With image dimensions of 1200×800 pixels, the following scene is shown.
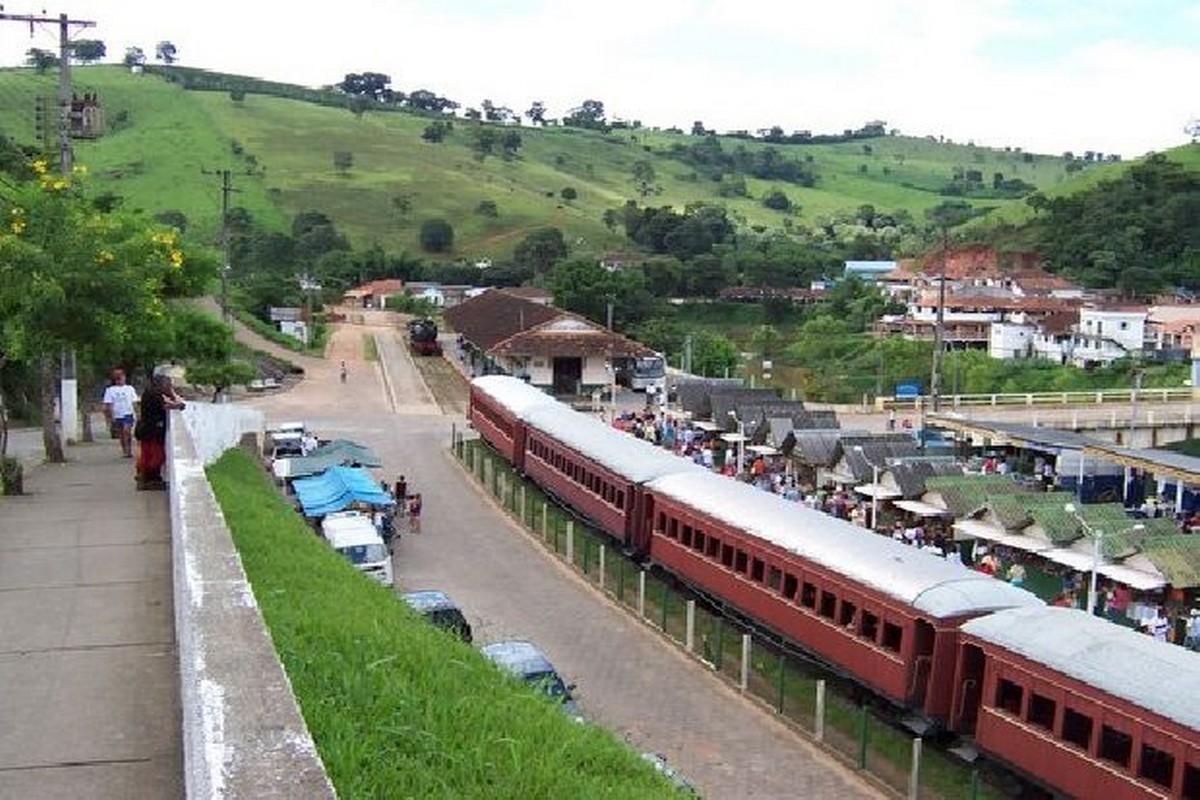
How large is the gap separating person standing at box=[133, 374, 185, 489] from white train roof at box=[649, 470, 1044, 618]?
26.6ft

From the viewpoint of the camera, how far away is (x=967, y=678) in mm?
13695

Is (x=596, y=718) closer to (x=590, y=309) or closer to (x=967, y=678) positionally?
(x=967, y=678)

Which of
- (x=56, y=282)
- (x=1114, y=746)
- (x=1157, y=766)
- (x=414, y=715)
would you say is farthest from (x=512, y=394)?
(x=414, y=715)

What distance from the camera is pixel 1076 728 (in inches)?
473

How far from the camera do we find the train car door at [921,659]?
14102mm

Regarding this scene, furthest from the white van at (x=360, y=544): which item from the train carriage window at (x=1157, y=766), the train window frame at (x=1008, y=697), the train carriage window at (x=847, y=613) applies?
the train carriage window at (x=1157, y=766)

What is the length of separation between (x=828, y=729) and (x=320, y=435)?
87.9ft

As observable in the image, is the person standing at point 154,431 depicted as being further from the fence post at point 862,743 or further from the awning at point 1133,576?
the awning at point 1133,576

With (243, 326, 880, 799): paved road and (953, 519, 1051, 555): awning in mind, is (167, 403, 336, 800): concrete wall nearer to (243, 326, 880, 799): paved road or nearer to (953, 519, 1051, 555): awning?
(243, 326, 880, 799): paved road

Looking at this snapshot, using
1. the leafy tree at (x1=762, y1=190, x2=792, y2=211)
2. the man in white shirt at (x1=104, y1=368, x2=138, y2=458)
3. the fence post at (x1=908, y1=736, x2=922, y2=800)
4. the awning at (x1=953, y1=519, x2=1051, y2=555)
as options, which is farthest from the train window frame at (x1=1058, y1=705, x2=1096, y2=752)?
the leafy tree at (x1=762, y1=190, x2=792, y2=211)

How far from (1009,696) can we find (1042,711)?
19.0 inches

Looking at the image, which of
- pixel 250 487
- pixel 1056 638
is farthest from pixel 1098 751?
pixel 250 487

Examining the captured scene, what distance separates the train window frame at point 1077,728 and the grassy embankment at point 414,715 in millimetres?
5842

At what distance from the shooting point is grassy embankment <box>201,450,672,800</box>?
18.5ft
